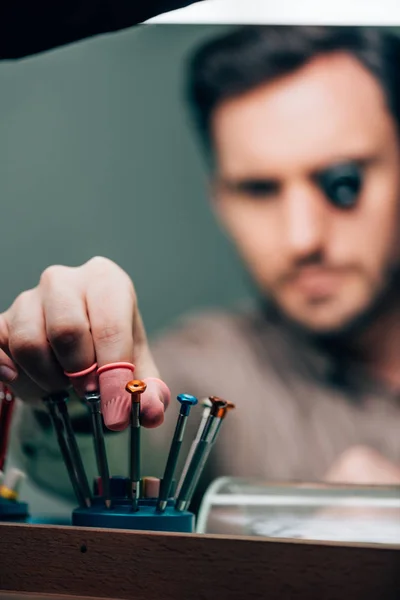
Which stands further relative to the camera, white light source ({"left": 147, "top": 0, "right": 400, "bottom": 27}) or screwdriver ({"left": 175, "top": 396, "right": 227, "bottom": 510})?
white light source ({"left": 147, "top": 0, "right": 400, "bottom": 27})

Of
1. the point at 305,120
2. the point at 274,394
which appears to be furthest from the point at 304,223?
the point at 274,394

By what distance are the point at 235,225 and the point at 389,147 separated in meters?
0.29

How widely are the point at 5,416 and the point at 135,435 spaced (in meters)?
0.16

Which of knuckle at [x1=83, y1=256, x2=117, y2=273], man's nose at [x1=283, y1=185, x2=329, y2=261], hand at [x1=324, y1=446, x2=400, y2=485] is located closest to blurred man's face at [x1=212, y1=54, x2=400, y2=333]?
man's nose at [x1=283, y1=185, x2=329, y2=261]

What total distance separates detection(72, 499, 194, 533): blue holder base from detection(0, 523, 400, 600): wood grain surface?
0.05 meters

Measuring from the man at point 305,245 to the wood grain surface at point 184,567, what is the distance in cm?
69

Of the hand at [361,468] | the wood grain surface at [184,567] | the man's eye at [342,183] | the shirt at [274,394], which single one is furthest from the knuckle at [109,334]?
the man's eye at [342,183]

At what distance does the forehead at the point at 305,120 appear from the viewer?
120 centimetres

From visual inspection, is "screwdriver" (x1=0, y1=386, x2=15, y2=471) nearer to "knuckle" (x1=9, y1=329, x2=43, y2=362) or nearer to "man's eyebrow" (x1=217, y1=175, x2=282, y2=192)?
"knuckle" (x1=9, y1=329, x2=43, y2=362)

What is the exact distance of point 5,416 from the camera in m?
0.55

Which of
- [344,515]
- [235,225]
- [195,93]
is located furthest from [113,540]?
Result: [195,93]

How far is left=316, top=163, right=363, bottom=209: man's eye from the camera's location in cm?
119

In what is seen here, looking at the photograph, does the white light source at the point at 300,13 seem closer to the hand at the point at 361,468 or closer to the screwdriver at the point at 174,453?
the hand at the point at 361,468

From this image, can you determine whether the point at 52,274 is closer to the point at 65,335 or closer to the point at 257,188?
the point at 65,335
